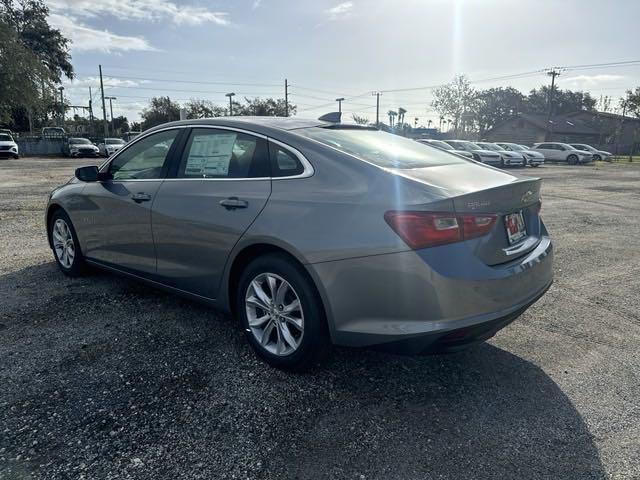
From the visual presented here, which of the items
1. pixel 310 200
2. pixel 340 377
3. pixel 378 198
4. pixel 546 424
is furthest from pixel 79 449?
pixel 546 424

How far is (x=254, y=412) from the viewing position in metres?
2.61

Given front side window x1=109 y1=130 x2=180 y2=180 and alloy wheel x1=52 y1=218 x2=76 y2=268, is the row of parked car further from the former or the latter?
front side window x1=109 y1=130 x2=180 y2=180

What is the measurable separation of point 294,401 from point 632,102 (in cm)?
6555

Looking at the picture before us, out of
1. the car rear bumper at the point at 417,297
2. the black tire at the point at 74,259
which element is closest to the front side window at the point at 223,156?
the car rear bumper at the point at 417,297

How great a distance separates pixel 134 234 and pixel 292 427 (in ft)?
7.47

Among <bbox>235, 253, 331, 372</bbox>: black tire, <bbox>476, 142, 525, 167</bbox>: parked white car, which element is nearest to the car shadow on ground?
<bbox>235, 253, 331, 372</bbox>: black tire

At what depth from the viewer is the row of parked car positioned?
91.4 ft

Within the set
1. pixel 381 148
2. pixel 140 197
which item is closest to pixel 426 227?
pixel 381 148

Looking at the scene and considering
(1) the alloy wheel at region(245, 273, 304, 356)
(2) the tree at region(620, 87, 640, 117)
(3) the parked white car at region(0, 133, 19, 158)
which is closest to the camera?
(1) the alloy wheel at region(245, 273, 304, 356)

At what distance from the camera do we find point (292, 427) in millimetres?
2488

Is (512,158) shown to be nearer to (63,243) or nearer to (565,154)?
(565,154)

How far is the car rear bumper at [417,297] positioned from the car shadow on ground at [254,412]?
0.43 m

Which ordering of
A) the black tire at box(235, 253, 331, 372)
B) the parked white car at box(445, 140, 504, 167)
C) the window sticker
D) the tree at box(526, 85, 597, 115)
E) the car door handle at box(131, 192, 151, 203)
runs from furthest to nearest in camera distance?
1. the tree at box(526, 85, 597, 115)
2. the parked white car at box(445, 140, 504, 167)
3. the car door handle at box(131, 192, 151, 203)
4. the window sticker
5. the black tire at box(235, 253, 331, 372)

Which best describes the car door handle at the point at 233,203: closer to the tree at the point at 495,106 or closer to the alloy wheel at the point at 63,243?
the alloy wheel at the point at 63,243
